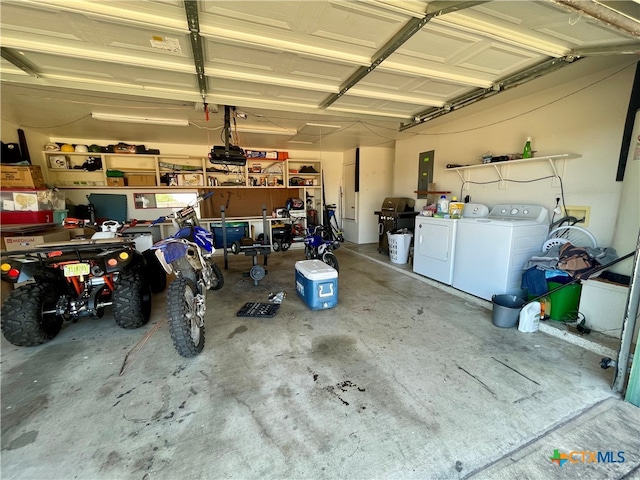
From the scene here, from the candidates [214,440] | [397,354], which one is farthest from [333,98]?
[214,440]

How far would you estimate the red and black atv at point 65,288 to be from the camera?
211 centimetres

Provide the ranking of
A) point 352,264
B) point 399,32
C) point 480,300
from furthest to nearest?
1. point 352,264
2. point 480,300
3. point 399,32

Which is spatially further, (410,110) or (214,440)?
(410,110)

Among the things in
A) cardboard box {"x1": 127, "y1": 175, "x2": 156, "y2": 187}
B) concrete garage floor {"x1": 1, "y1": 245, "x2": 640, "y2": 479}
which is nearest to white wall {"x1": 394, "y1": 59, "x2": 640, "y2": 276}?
concrete garage floor {"x1": 1, "y1": 245, "x2": 640, "y2": 479}

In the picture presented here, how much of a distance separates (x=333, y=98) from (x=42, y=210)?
4694mm

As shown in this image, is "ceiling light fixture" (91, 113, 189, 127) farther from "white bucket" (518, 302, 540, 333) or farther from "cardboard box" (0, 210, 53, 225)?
"white bucket" (518, 302, 540, 333)

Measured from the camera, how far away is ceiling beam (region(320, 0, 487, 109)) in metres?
1.54

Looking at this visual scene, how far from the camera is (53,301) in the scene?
7.50 ft

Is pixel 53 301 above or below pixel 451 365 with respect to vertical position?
above

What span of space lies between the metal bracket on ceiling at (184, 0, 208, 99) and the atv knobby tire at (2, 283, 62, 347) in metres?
2.37

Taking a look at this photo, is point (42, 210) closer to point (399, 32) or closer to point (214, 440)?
point (214, 440)

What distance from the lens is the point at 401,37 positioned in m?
1.88

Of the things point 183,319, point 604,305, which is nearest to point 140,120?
point 183,319

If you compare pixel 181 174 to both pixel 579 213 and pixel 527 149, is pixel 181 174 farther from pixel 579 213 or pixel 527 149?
pixel 579 213
